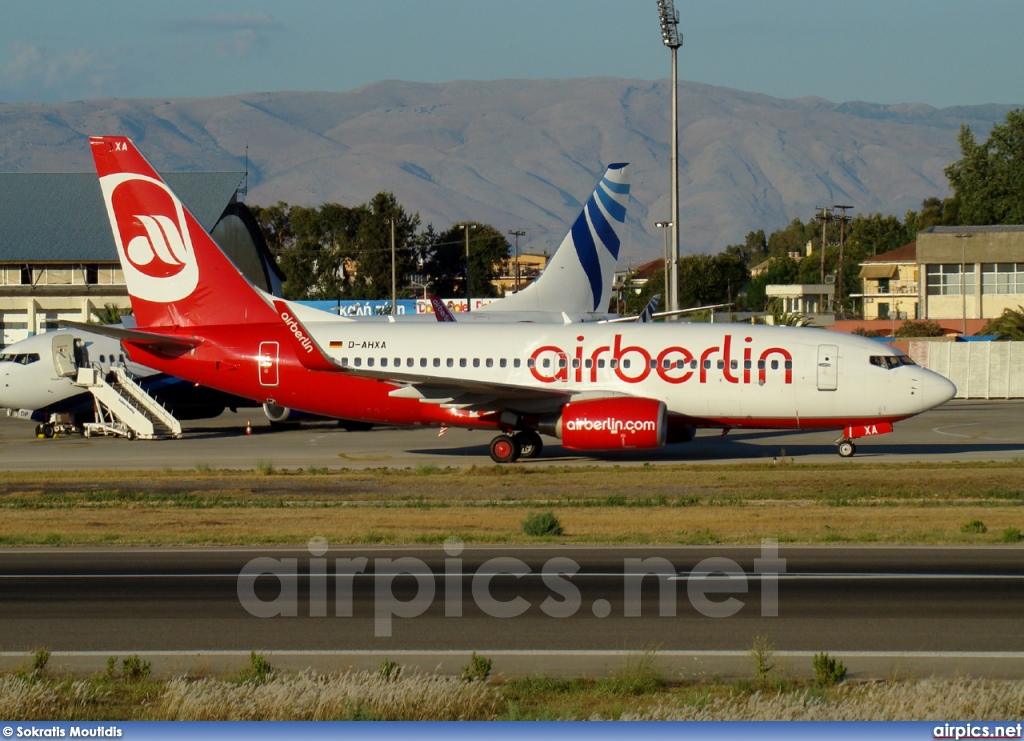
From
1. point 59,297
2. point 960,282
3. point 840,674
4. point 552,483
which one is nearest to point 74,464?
point 552,483

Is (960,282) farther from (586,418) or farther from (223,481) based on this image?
(223,481)

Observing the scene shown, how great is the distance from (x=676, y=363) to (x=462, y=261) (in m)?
122

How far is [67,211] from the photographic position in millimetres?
93500

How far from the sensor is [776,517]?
20828mm

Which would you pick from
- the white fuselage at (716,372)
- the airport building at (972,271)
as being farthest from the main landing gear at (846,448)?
the airport building at (972,271)

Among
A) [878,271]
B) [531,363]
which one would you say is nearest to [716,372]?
[531,363]

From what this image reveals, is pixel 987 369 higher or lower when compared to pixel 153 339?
lower

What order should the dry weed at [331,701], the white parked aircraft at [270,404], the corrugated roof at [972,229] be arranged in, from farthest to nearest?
1. the corrugated roof at [972,229]
2. the white parked aircraft at [270,404]
3. the dry weed at [331,701]

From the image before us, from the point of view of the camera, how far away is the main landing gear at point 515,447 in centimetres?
3148

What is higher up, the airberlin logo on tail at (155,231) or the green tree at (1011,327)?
the airberlin logo on tail at (155,231)

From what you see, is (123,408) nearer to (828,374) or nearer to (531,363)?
(531,363)

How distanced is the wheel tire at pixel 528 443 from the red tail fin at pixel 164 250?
26.7 feet

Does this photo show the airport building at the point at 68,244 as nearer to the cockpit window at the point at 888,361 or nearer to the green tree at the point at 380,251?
the green tree at the point at 380,251

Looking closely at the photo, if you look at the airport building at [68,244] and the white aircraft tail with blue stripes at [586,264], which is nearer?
the white aircraft tail with blue stripes at [586,264]
